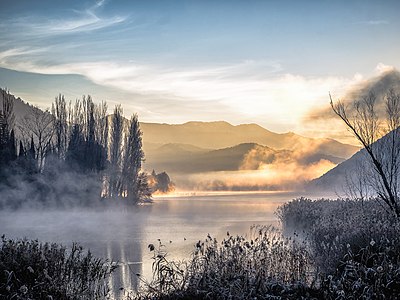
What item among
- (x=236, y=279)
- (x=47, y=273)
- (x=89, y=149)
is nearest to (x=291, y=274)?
(x=236, y=279)

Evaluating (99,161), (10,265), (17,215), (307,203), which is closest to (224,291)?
(10,265)

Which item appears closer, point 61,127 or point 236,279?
point 236,279

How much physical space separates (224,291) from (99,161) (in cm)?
4431

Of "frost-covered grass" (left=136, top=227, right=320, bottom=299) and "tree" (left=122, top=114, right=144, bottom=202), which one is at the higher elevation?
"tree" (left=122, top=114, right=144, bottom=202)

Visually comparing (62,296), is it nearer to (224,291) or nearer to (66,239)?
(224,291)

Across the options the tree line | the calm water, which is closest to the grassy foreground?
the calm water

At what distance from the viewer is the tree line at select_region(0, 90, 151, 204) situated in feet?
159

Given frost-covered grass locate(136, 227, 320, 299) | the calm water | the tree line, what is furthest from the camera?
the tree line

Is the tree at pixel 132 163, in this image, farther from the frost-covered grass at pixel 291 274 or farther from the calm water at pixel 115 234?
the frost-covered grass at pixel 291 274

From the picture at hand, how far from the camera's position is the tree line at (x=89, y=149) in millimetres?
48594

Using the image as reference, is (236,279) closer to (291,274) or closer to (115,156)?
(291,274)

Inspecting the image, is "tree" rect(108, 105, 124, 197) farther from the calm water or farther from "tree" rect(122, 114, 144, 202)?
the calm water

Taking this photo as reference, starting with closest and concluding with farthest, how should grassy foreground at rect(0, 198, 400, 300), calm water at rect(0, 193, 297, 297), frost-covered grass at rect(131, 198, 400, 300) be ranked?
frost-covered grass at rect(131, 198, 400, 300) → grassy foreground at rect(0, 198, 400, 300) → calm water at rect(0, 193, 297, 297)

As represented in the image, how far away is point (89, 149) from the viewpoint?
5306 centimetres
